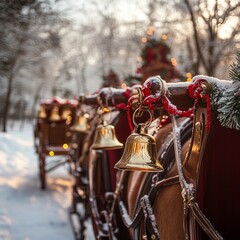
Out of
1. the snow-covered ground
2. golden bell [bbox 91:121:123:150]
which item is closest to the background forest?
golden bell [bbox 91:121:123:150]

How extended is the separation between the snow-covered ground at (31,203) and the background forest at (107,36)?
360cm

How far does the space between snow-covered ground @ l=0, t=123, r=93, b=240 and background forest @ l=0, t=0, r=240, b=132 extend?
3598 millimetres

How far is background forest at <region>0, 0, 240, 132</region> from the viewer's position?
7691mm

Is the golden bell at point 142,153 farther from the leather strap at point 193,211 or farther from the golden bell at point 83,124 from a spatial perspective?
the golden bell at point 83,124

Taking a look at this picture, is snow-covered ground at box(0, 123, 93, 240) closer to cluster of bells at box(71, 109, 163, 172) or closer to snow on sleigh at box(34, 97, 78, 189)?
snow on sleigh at box(34, 97, 78, 189)

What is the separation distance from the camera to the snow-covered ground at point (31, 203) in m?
6.71

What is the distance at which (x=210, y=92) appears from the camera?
2.01 metres

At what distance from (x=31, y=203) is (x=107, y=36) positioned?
21816 millimetres

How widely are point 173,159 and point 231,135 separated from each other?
0.71 meters

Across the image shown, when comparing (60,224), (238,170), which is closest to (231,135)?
(238,170)

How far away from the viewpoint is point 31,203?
8648 millimetres

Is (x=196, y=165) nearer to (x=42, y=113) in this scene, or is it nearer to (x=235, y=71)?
(x=235, y=71)

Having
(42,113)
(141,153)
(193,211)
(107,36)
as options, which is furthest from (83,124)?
(107,36)

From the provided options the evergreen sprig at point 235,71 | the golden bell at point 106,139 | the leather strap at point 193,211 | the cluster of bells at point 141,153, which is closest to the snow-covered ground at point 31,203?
the golden bell at point 106,139
